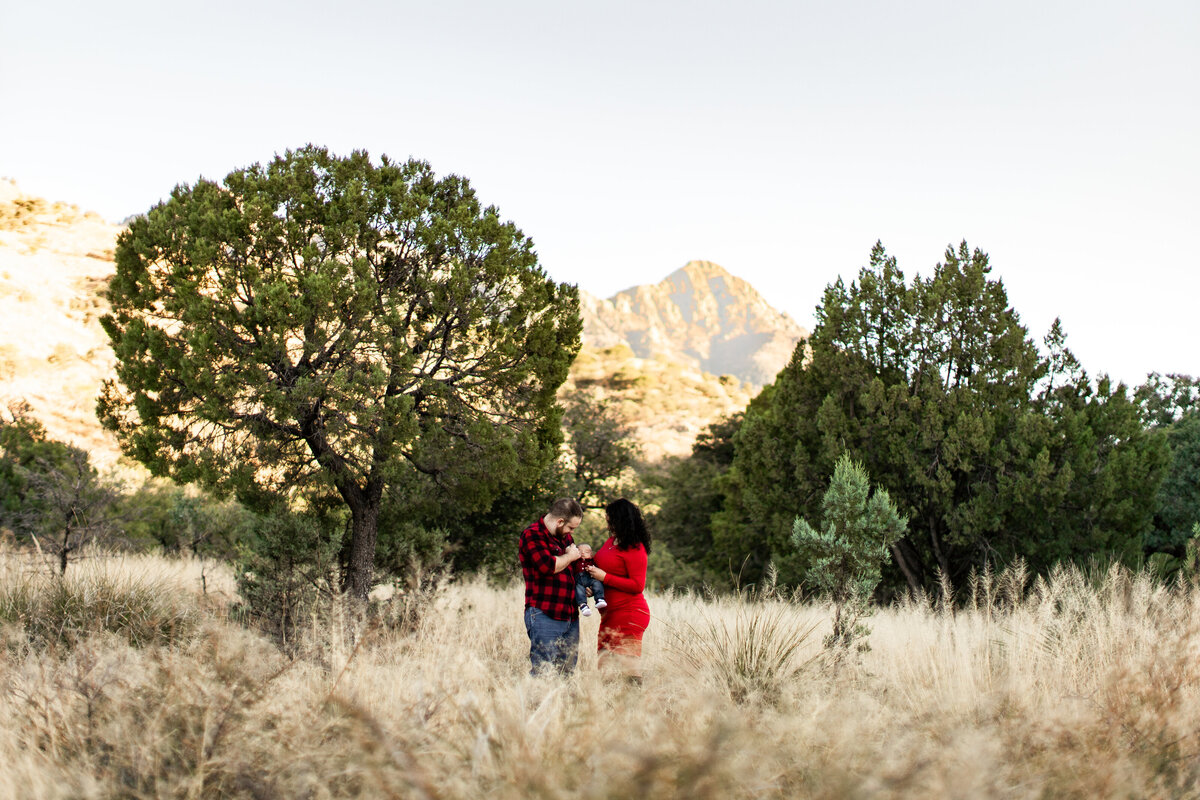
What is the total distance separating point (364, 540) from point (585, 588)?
6.14 meters

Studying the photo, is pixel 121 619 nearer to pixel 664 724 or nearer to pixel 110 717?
pixel 110 717

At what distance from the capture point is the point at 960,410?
13086mm

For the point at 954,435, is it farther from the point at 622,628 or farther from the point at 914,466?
the point at 622,628

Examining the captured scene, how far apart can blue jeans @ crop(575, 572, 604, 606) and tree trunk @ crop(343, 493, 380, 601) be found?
586 cm

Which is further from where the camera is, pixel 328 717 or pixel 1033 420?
pixel 1033 420

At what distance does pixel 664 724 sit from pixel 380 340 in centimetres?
745

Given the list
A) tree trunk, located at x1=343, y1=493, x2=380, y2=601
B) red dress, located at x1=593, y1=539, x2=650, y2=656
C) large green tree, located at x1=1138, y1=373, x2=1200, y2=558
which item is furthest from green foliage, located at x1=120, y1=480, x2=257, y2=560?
large green tree, located at x1=1138, y1=373, x2=1200, y2=558

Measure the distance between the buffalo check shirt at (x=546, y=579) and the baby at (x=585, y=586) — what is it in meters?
0.05

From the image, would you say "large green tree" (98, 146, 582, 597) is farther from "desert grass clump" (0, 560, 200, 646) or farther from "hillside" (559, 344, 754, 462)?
"hillside" (559, 344, 754, 462)

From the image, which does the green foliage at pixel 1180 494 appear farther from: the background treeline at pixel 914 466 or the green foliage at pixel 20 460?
the green foliage at pixel 20 460

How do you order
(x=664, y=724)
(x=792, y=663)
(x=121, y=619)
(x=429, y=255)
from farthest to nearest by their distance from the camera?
1. (x=429, y=255)
2. (x=121, y=619)
3. (x=792, y=663)
4. (x=664, y=724)

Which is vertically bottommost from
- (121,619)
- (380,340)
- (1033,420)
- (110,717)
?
(121,619)

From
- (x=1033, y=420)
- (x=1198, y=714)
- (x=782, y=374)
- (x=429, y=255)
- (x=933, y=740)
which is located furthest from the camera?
(x=782, y=374)

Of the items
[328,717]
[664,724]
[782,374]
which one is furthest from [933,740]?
[782,374]
